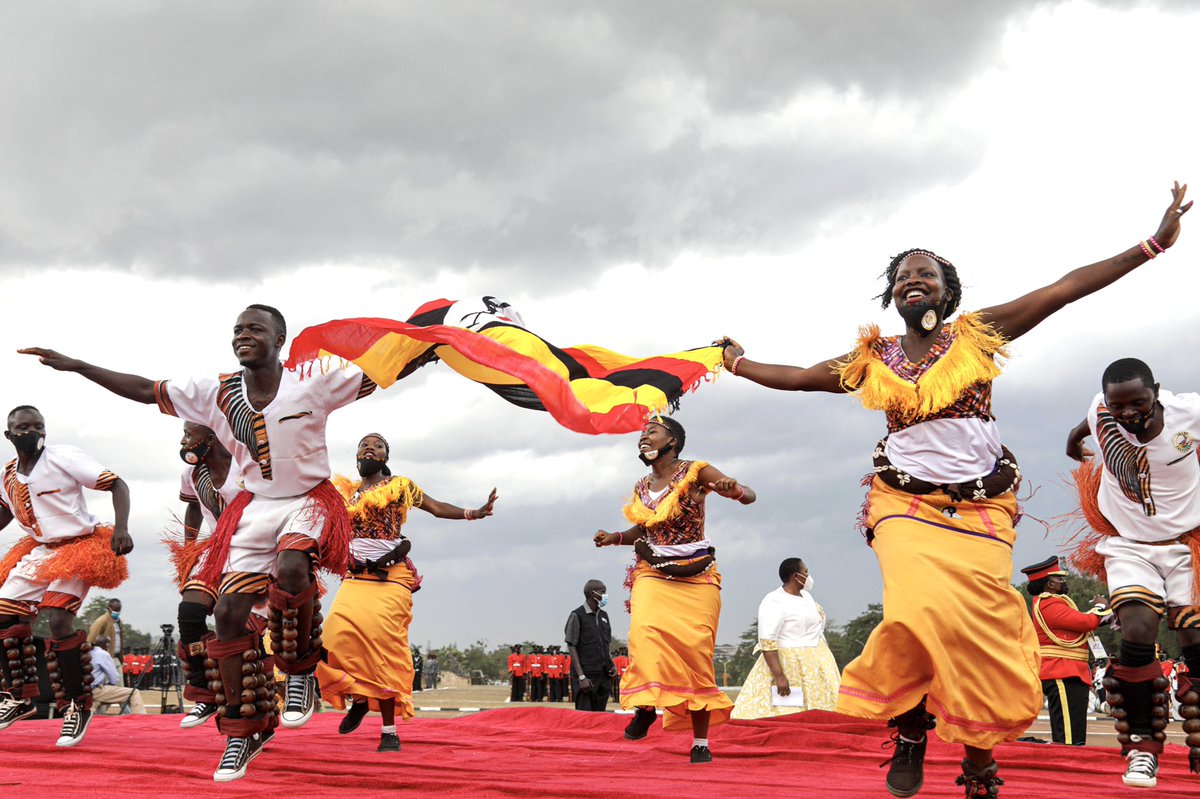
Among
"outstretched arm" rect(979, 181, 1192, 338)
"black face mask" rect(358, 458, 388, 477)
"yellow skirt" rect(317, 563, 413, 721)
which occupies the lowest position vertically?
"yellow skirt" rect(317, 563, 413, 721)

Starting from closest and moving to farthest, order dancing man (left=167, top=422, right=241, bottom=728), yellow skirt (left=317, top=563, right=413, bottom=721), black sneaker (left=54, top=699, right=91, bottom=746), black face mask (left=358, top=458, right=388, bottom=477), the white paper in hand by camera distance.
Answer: dancing man (left=167, top=422, right=241, bottom=728), black sneaker (left=54, top=699, right=91, bottom=746), yellow skirt (left=317, top=563, right=413, bottom=721), black face mask (left=358, top=458, right=388, bottom=477), the white paper in hand

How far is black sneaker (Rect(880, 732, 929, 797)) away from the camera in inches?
191

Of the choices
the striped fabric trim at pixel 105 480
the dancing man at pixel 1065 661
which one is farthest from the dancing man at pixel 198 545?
the dancing man at pixel 1065 661

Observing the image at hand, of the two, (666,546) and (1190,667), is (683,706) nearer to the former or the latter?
(666,546)

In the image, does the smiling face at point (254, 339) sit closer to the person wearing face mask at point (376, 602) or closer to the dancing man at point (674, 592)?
the person wearing face mask at point (376, 602)

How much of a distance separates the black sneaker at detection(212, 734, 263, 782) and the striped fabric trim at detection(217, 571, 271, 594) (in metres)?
0.81

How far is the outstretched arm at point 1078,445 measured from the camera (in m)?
7.06

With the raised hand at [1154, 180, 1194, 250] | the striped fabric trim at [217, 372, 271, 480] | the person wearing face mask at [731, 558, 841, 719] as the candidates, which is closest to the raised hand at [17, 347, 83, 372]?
the striped fabric trim at [217, 372, 271, 480]

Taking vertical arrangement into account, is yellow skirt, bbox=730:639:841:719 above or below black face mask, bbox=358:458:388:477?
below

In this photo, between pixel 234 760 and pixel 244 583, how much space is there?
946mm

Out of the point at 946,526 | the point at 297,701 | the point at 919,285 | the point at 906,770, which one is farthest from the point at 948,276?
the point at 297,701

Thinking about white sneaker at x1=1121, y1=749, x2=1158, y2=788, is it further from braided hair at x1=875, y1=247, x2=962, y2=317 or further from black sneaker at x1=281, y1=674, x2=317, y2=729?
black sneaker at x1=281, y1=674, x2=317, y2=729

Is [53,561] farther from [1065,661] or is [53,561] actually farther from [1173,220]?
[1065,661]

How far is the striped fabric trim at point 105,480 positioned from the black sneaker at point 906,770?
6323 millimetres
